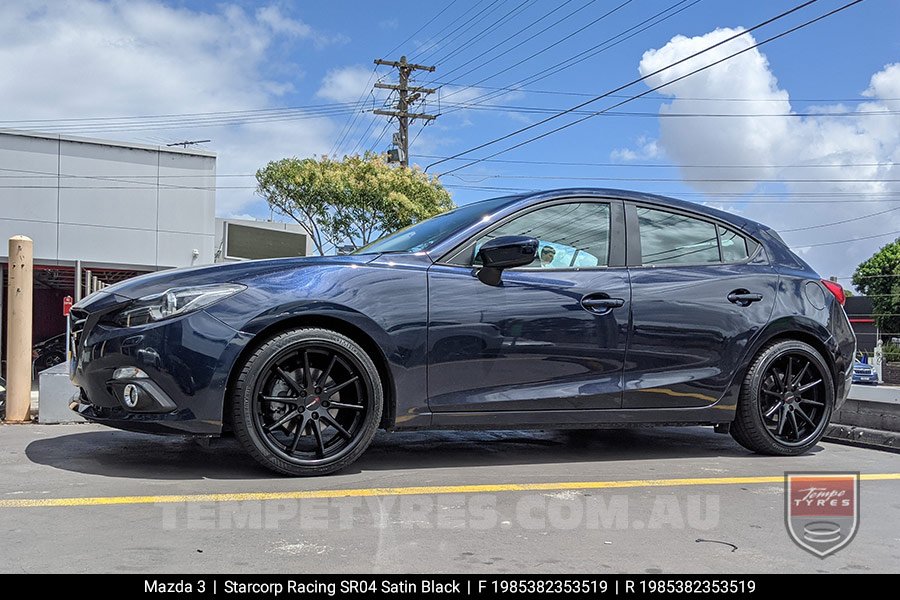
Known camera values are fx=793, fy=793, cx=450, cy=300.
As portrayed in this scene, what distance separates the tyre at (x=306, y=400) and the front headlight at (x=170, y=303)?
1.08ft

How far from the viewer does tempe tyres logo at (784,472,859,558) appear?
118 inches

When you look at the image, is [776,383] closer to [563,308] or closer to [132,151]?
[563,308]

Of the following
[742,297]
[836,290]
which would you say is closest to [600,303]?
[742,297]

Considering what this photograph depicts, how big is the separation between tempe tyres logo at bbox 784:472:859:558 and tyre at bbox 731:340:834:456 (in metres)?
0.46

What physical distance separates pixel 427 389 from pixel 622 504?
1.11 m

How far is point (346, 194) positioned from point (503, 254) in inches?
965

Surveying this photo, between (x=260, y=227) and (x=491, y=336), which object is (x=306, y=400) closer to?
(x=491, y=336)

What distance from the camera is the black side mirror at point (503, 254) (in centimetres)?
400

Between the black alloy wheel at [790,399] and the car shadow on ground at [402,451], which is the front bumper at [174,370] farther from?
the black alloy wheel at [790,399]

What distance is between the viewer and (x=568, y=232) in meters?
4.58

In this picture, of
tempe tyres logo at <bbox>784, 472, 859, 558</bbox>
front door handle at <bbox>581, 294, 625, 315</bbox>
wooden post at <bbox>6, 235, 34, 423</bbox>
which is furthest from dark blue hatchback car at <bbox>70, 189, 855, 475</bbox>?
wooden post at <bbox>6, 235, 34, 423</bbox>

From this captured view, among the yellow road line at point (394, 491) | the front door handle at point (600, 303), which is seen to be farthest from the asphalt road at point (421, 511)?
the front door handle at point (600, 303)

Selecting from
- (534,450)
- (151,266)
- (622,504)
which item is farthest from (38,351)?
(622,504)
